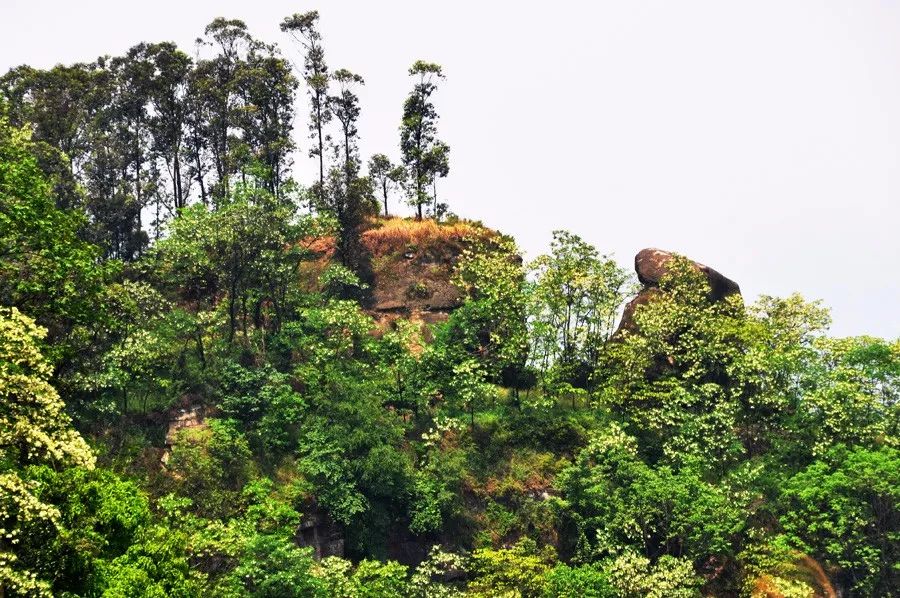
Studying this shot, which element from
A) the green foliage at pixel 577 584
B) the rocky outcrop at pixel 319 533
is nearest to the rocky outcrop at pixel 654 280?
the green foliage at pixel 577 584

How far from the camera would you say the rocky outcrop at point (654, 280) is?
4525 centimetres

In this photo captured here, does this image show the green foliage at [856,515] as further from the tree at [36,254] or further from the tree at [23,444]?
the tree at [36,254]

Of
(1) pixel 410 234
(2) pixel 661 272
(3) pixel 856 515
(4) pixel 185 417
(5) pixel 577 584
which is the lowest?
(5) pixel 577 584

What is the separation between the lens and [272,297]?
4147 cm

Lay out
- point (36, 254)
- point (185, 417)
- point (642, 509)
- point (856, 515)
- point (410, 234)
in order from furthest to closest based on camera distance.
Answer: point (410, 234) < point (185, 417) < point (642, 509) < point (856, 515) < point (36, 254)

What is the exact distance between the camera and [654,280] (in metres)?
46.6

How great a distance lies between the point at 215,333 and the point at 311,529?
1218 centimetres

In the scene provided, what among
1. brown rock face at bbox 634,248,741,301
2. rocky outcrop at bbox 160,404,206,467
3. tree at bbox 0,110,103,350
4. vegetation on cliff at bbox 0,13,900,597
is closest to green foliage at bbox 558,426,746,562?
vegetation on cliff at bbox 0,13,900,597

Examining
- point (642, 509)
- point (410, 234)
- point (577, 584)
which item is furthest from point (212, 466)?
point (410, 234)

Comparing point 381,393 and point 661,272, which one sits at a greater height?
point 661,272

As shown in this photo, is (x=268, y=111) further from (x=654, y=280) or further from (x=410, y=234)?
(x=654, y=280)

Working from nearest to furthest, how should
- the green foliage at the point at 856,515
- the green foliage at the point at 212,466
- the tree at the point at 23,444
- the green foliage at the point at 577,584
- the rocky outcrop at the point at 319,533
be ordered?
the tree at the point at 23,444, the green foliage at the point at 212,466, the green foliage at the point at 577,584, the rocky outcrop at the point at 319,533, the green foliage at the point at 856,515

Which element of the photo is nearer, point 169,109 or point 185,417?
point 185,417

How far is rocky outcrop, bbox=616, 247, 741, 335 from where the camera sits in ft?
148
